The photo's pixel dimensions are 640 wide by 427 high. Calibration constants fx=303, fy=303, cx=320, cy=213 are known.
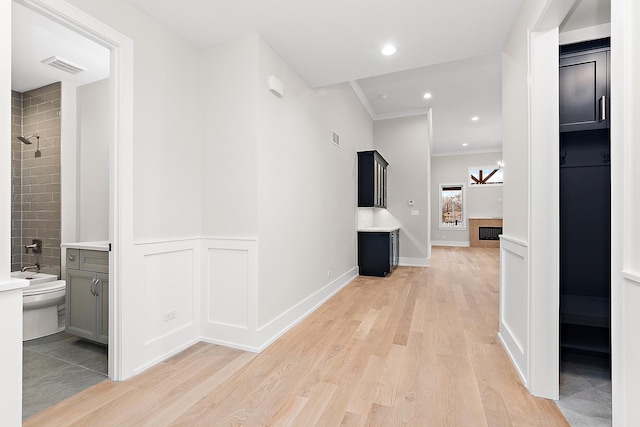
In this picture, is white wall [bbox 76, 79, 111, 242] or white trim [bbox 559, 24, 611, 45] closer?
white trim [bbox 559, 24, 611, 45]

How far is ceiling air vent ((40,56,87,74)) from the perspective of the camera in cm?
298

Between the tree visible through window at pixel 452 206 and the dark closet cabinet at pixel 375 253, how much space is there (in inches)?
229

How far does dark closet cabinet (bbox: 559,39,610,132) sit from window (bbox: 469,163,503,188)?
860 centimetres

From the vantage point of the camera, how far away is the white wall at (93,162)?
10.5 feet

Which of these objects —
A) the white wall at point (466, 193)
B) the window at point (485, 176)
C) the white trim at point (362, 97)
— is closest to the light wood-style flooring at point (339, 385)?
the white trim at point (362, 97)

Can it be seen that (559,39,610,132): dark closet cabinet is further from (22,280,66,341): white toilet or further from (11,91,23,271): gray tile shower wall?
(11,91,23,271): gray tile shower wall

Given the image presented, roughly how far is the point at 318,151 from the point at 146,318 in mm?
2401

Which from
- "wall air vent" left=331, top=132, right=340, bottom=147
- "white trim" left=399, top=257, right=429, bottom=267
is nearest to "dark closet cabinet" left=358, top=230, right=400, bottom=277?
"white trim" left=399, top=257, right=429, bottom=267

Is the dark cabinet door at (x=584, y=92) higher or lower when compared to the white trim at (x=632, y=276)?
higher

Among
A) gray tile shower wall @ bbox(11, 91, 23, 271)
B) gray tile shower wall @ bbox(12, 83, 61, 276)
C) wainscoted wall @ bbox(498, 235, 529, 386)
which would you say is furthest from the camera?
gray tile shower wall @ bbox(11, 91, 23, 271)

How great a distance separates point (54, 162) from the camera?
3436 millimetres

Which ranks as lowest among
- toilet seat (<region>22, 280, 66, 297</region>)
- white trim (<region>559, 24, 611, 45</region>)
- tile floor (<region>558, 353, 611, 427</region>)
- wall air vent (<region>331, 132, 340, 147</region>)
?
tile floor (<region>558, 353, 611, 427</region>)

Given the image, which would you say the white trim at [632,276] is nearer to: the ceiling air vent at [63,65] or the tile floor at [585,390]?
the tile floor at [585,390]

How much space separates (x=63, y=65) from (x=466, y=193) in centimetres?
1022
